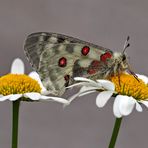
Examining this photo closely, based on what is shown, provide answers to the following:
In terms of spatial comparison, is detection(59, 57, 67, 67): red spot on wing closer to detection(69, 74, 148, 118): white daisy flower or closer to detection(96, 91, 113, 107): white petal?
detection(69, 74, 148, 118): white daisy flower

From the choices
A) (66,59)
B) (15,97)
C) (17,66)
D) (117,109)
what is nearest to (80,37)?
(17,66)

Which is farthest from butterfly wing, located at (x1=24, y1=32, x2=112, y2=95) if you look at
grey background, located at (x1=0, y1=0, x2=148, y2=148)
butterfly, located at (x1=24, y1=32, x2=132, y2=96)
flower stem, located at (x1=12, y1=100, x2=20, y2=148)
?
grey background, located at (x1=0, y1=0, x2=148, y2=148)

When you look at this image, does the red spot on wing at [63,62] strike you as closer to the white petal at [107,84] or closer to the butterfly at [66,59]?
the butterfly at [66,59]

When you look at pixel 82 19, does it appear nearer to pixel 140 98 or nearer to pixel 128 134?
pixel 128 134

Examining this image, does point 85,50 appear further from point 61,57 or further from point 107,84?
point 107,84

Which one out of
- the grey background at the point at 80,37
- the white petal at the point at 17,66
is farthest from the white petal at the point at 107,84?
the grey background at the point at 80,37

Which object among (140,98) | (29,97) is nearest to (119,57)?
(140,98)
